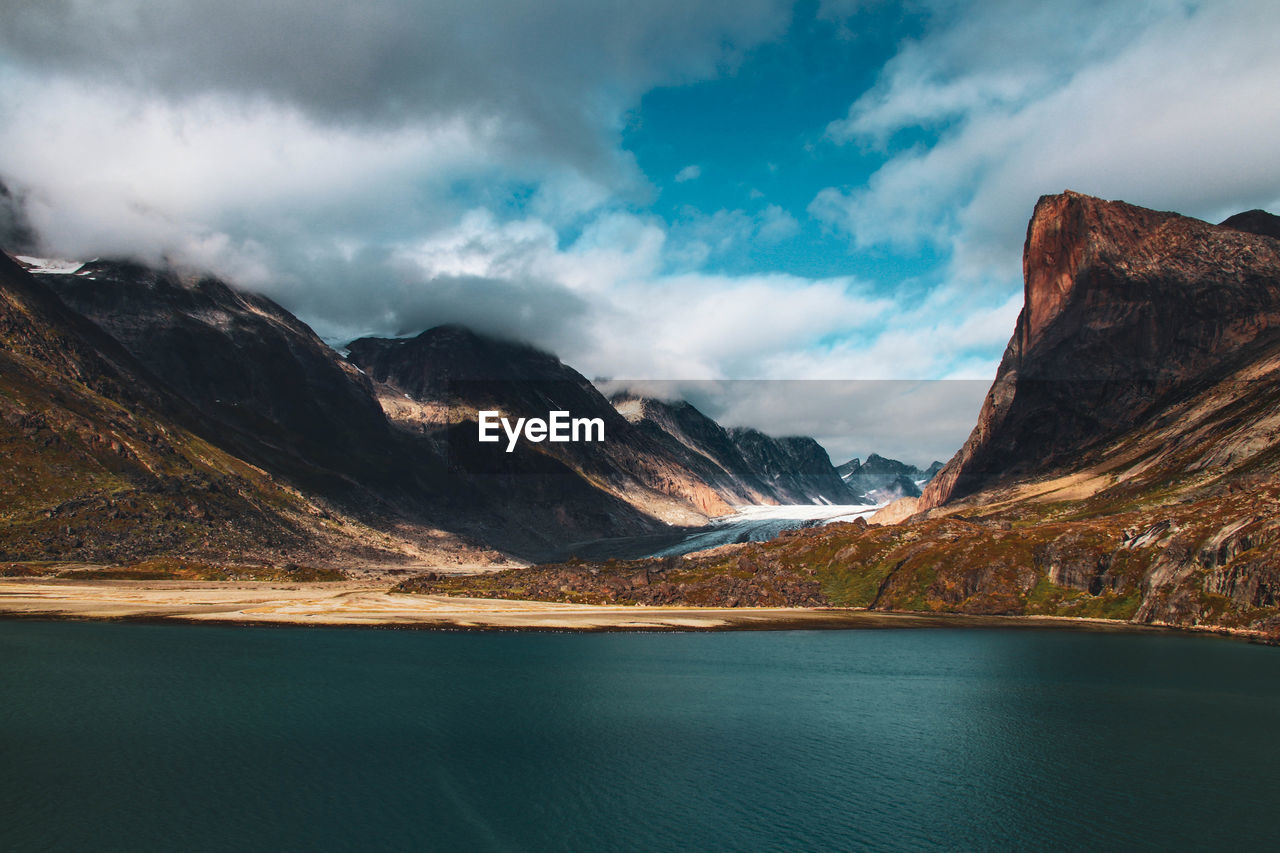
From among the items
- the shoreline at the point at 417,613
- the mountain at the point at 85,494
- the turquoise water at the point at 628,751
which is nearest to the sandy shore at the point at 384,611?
the shoreline at the point at 417,613

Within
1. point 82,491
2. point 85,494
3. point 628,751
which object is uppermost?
point 82,491

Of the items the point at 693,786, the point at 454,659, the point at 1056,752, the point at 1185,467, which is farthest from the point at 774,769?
the point at 1185,467

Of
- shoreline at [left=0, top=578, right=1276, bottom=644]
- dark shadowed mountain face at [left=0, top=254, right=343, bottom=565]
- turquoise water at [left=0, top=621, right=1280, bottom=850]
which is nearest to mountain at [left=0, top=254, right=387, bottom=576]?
dark shadowed mountain face at [left=0, top=254, right=343, bottom=565]

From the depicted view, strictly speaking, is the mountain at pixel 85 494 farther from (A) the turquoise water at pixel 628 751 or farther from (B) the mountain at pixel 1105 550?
(A) the turquoise water at pixel 628 751

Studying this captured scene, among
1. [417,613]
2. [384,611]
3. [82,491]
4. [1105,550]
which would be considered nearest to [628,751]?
[417,613]

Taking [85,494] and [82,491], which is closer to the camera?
[82,491]

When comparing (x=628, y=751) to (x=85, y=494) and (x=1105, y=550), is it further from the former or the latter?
(x=85, y=494)

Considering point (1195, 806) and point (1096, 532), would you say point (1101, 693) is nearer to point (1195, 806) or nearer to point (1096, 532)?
point (1195, 806)
